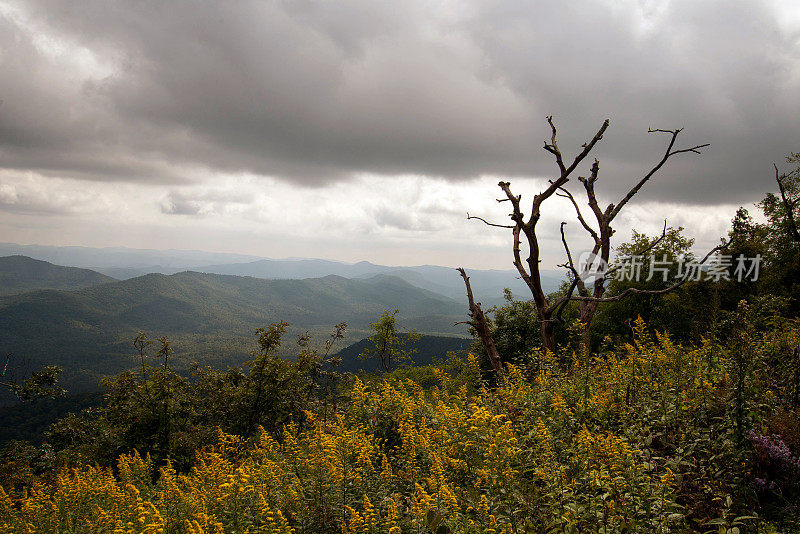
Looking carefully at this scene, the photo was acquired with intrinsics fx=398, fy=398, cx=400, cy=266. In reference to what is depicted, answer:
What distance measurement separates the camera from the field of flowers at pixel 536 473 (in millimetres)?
3758

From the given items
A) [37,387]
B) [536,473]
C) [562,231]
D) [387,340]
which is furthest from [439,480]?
[387,340]

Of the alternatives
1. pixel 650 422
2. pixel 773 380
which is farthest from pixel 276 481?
pixel 773 380

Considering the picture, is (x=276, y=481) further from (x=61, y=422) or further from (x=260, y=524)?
(x=61, y=422)

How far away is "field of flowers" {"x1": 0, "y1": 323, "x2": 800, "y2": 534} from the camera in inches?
148

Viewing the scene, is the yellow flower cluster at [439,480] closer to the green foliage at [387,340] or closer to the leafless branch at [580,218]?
the leafless branch at [580,218]

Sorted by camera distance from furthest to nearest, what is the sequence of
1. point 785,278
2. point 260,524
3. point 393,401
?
point 785,278 < point 393,401 < point 260,524

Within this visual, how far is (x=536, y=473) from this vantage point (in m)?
4.34

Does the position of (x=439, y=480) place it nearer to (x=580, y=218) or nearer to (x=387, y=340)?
(x=580, y=218)

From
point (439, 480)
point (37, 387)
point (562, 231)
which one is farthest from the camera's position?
point (37, 387)

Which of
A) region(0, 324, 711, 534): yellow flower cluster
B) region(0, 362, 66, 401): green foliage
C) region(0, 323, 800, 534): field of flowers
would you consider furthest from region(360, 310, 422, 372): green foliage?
region(0, 323, 800, 534): field of flowers

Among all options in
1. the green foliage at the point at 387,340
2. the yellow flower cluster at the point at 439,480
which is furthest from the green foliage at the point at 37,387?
the green foliage at the point at 387,340

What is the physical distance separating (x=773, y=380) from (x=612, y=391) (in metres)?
2.06

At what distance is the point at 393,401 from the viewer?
7.77 meters

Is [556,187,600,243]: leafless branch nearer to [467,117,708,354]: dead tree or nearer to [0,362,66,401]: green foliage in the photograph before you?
[467,117,708,354]: dead tree
